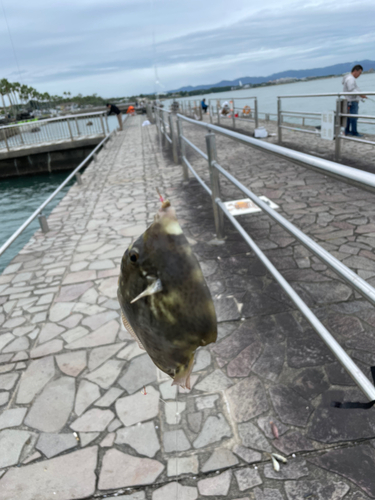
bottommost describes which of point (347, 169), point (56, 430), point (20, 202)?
point (20, 202)

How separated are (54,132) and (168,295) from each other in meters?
18.9

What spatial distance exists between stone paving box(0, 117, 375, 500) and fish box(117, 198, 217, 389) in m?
1.01

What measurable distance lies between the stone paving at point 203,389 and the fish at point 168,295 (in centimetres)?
101

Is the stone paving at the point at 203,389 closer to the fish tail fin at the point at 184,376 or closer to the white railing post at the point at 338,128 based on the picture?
the fish tail fin at the point at 184,376

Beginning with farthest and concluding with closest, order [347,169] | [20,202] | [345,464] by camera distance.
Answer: [20,202] < [345,464] < [347,169]

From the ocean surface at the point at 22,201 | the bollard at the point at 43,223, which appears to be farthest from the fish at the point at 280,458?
the ocean surface at the point at 22,201

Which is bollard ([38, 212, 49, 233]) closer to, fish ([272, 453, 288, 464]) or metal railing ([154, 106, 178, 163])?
metal railing ([154, 106, 178, 163])

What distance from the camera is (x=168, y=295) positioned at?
593 millimetres

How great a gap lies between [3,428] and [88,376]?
2.01ft

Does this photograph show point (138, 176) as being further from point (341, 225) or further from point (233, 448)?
point (233, 448)

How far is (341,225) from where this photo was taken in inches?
187

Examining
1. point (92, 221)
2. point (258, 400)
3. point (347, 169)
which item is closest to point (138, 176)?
point (92, 221)

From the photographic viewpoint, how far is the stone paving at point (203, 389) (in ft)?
6.38

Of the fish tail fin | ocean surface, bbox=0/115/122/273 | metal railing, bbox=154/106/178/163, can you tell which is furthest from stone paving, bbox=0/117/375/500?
metal railing, bbox=154/106/178/163
